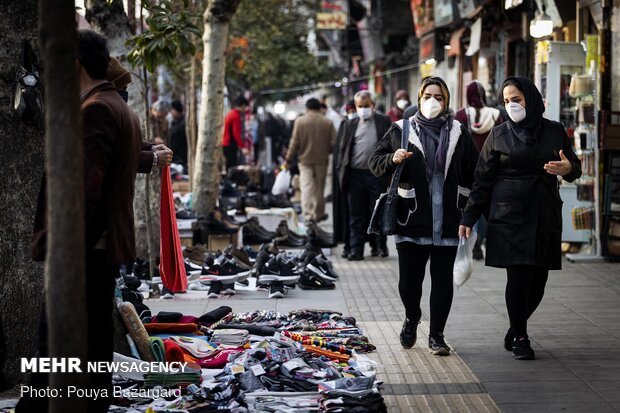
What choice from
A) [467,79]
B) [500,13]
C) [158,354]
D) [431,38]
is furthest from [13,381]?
[431,38]

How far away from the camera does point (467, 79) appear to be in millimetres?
24125

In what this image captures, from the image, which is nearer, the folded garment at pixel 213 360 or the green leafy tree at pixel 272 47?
the folded garment at pixel 213 360

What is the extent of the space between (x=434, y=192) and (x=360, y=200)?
5541 mm

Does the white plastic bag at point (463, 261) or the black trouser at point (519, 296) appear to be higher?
the white plastic bag at point (463, 261)

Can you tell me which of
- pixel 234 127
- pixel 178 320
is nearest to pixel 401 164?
pixel 178 320

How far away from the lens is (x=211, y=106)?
15148mm

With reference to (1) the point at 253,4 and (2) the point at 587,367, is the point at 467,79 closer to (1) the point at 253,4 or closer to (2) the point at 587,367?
(1) the point at 253,4

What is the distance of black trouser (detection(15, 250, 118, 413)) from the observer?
4.99 meters

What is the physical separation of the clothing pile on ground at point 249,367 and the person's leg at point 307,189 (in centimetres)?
820

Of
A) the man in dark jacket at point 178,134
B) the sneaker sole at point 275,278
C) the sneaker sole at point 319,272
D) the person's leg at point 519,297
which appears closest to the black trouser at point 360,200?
the sneaker sole at point 319,272

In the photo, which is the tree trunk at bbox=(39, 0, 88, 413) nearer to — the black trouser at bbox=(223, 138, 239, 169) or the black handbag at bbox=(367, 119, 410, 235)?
the black handbag at bbox=(367, 119, 410, 235)

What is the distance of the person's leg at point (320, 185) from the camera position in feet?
53.8

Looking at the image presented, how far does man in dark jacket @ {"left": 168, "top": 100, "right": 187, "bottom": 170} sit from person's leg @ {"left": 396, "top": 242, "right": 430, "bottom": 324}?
13445 millimetres

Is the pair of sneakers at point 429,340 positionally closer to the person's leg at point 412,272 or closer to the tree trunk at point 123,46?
the person's leg at point 412,272
